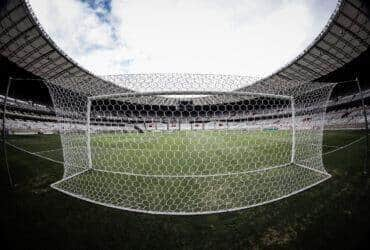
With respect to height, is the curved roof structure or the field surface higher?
the curved roof structure

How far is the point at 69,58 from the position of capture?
69.5 ft

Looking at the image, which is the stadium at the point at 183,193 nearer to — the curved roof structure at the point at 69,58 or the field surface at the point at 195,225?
the field surface at the point at 195,225

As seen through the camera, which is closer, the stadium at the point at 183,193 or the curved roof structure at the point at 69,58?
the stadium at the point at 183,193

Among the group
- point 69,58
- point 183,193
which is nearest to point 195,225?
point 183,193

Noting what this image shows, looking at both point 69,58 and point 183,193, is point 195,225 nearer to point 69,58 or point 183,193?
point 183,193

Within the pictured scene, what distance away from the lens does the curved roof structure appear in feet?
46.7

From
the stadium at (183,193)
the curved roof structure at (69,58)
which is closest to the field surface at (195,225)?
the stadium at (183,193)

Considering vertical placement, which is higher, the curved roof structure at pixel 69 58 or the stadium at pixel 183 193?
the curved roof structure at pixel 69 58

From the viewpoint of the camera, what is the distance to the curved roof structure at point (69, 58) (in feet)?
46.7

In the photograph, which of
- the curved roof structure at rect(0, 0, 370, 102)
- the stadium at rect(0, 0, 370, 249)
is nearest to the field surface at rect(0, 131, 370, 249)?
the stadium at rect(0, 0, 370, 249)

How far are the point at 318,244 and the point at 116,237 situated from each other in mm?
2047

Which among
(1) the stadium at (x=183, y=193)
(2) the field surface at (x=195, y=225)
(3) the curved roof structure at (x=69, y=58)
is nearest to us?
(2) the field surface at (x=195, y=225)

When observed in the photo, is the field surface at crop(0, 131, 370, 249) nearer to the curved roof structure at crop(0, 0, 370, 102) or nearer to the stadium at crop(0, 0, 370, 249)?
the stadium at crop(0, 0, 370, 249)

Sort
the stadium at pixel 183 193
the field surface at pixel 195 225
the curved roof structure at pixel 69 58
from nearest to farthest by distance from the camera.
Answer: the field surface at pixel 195 225 → the stadium at pixel 183 193 → the curved roof structure at pixel 69 58
